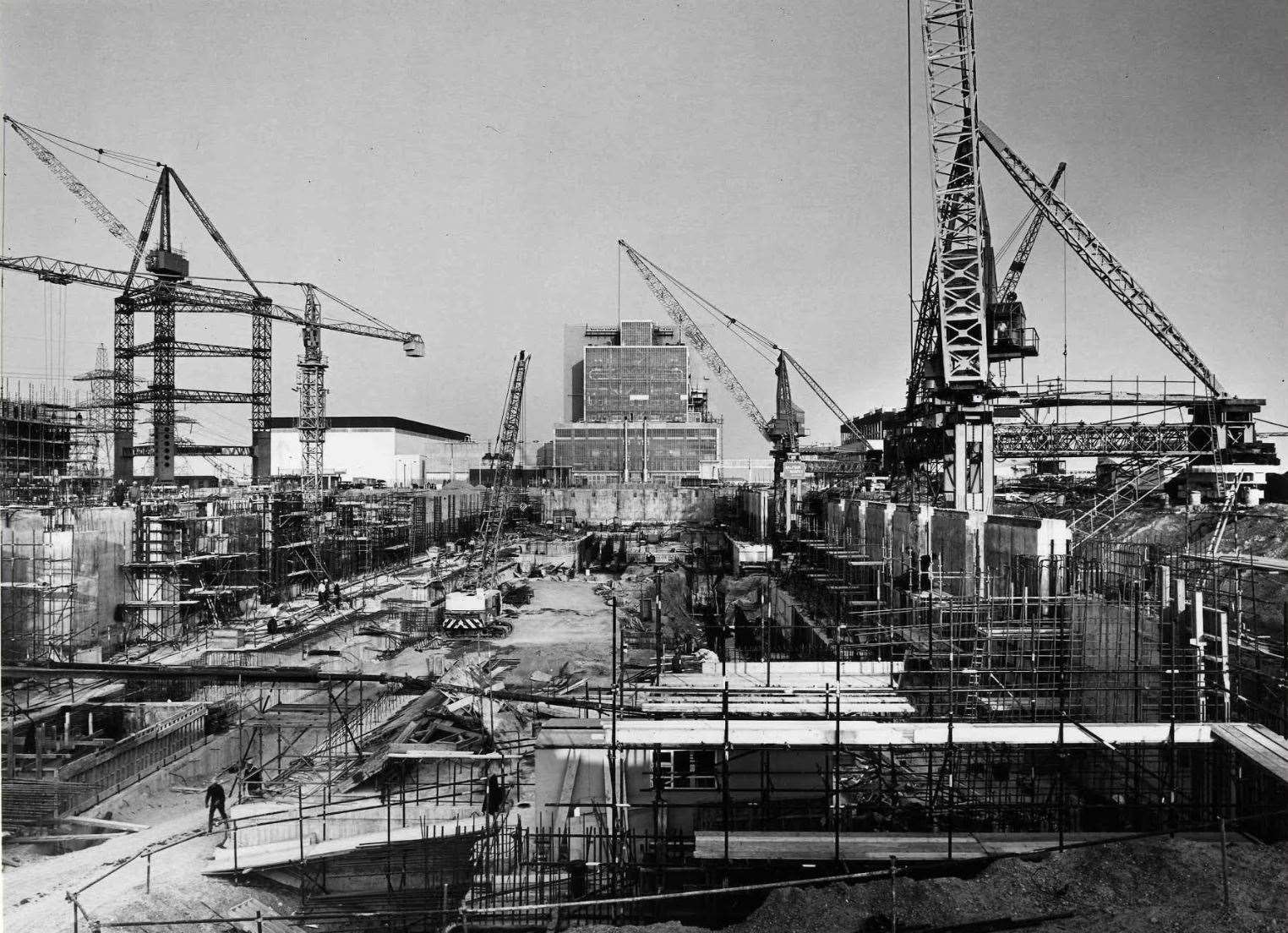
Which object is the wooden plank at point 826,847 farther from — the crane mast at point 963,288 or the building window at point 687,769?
the crane mast at point 963,288

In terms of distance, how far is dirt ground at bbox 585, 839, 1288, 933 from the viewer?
26.3 ft

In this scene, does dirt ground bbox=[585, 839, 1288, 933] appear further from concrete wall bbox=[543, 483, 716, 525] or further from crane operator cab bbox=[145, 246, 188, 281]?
concrete wall bbox=[543, 483, 716, 525]

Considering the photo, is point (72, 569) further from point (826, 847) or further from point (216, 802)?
point (826, 847)

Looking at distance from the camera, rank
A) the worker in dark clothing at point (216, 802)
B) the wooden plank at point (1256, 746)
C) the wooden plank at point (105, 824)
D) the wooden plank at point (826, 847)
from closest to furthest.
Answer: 1. the wooden plank at point (826, 847)
2. the wooden plank at point (1256, 746)
3. the worker in dark clothing at point (216, 802)
4. the wooden plank at point (105, 824)

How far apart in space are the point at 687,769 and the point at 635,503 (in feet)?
244

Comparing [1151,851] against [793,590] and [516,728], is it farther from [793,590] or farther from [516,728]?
[793,590]

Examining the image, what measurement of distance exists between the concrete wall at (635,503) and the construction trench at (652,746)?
58.9m

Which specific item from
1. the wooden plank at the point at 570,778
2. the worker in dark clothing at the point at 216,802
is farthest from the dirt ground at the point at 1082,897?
the worker in dark clothing at the point at 216,802

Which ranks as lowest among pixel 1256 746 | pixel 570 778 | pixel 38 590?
pixel 570 778

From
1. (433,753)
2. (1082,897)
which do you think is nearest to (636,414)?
(433,753)

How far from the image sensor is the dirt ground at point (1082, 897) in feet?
26.3

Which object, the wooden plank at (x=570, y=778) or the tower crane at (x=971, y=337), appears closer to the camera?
the wooden plank at (x=570, y=778)

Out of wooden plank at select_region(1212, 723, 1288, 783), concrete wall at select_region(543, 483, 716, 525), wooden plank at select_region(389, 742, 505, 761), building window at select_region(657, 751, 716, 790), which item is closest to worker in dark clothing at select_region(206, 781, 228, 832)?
wooden plank at select_region(389, 742, 505, 761)

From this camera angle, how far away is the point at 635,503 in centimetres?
8638
